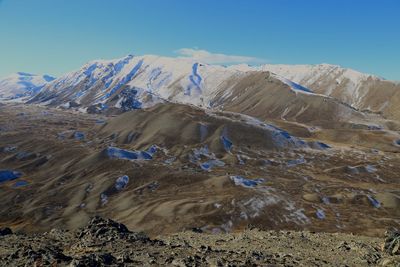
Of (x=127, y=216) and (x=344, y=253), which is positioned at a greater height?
(x=344, y=253)

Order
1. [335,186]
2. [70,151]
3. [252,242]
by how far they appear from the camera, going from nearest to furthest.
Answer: [252,242], [335,186], [70,151]

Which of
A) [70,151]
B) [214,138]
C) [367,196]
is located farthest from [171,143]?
[367,196]

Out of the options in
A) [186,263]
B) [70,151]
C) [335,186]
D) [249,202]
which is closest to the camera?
[186,263]

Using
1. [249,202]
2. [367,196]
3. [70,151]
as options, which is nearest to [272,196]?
[249,202]

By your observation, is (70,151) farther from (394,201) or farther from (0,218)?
(394,201)

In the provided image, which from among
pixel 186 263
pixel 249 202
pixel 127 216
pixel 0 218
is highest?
pixel 186 263

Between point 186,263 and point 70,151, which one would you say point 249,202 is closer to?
point 186,263

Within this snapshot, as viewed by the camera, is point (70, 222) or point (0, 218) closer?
point (70, 222)
